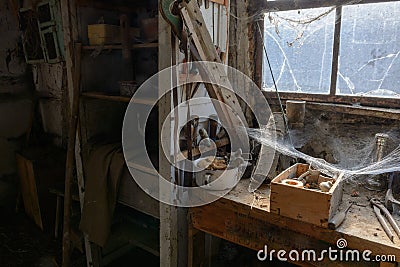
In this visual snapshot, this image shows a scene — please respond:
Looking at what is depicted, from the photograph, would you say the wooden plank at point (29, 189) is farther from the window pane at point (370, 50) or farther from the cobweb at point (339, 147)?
the window pane at point (370, 50)

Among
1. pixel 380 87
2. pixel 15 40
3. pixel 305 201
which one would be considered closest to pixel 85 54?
pixel 15 40

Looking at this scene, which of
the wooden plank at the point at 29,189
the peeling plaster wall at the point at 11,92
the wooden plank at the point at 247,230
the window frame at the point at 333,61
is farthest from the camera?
the peeling plaster wall at the point at 11,92

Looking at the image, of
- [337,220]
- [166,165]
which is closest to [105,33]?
[166,165]

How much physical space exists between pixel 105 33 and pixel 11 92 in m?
1.71

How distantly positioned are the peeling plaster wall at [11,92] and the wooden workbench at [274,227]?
7.62 ft

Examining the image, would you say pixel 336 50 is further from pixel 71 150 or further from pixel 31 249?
pixel 31 249

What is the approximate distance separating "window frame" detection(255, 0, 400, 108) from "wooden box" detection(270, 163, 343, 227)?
664 mm

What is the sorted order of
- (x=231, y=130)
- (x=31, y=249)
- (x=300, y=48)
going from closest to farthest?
(x=231, y=130) < (x=300, y=48) < (x=31, y=249)

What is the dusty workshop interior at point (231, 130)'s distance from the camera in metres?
1.36

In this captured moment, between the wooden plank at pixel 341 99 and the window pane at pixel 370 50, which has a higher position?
the window pane at pixel 370 50

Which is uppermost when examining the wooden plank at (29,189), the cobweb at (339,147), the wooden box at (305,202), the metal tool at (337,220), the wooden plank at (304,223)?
the cobweb at (339,147)

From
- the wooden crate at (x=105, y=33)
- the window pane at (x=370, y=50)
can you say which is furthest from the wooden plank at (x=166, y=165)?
the window pane at (x=370, y=50)

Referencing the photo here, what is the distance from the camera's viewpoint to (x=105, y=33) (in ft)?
6.04

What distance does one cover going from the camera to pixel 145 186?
5.88 ft
